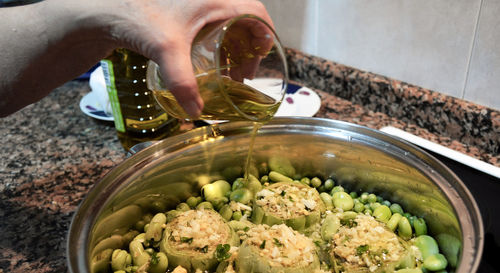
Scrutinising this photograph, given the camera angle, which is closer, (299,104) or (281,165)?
(281,165)

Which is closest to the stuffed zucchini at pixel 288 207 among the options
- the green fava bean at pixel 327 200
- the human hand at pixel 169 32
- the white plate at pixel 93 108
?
the green fava bean at pixel 327 200

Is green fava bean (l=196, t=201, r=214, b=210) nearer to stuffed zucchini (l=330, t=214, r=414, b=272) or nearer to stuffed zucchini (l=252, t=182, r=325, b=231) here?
stuffed zucchini (l=252, t=182, r=325, b=231)

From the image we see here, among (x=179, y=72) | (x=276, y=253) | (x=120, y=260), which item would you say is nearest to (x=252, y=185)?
(x=276, y=253)

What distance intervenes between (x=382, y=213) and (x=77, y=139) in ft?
3.06

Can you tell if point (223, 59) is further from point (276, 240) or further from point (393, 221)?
point (393, 221)

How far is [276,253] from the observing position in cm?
79

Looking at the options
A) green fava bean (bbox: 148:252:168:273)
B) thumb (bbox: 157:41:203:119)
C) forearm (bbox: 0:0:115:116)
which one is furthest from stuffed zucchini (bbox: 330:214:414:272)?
forearm (bbox: 0:0:115:116)

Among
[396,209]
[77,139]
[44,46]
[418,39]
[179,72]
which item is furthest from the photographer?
[77,139]

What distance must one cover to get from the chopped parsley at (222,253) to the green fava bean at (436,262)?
0.39 meters

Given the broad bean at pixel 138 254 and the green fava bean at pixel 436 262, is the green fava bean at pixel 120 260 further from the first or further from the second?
the green fava bean at pixel 436 262

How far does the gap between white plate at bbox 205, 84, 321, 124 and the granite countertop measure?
0.17ft

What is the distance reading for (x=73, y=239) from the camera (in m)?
0.69

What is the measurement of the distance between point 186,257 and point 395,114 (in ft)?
2.75

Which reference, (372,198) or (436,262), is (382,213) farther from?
(436,262)
